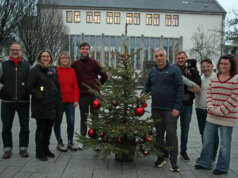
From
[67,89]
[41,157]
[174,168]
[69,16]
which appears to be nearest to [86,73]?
[67,89]

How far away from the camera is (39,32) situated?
2195 cm

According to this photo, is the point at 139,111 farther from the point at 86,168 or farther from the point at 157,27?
the point at 157,27

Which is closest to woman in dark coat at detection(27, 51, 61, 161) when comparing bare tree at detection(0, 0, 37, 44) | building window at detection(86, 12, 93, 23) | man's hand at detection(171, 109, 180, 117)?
man's hand at detection(171, 109, 180, 117)

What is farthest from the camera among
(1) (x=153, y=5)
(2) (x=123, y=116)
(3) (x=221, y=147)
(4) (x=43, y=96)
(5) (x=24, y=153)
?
(1) (x=153, y=5)

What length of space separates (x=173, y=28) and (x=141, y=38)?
6895 millimetres

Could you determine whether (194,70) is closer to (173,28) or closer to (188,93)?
(188,93)

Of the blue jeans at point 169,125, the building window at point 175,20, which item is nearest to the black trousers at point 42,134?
the blue jeans at point 169,125

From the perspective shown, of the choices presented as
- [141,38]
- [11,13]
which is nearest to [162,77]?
[11,13]

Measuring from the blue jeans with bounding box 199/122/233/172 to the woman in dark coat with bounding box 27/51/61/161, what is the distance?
287 centimetres

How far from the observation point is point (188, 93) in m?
5.01

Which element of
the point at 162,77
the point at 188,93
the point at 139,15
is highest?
the point at 139,15

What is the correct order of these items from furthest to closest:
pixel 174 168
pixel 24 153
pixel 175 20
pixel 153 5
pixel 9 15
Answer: pixel 153 5 → pixel 175 20 → pixel 9 15 → pixel 24 153 → pixel 174 168

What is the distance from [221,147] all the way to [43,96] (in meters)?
3.31

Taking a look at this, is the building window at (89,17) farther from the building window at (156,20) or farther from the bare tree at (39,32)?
the bare tree at (39,32)
